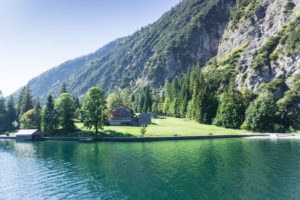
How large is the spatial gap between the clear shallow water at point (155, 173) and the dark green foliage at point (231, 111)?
48698 millimetres

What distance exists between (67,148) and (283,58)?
138 m

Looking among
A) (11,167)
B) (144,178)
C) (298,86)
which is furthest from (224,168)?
(298,86)

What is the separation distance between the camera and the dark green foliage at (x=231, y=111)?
154125mm

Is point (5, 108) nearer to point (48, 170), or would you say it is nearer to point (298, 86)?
point (48, 170)

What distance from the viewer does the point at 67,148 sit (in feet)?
370

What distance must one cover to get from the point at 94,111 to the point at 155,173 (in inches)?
3036

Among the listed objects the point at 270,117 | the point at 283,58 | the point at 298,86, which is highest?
the point at 283,58

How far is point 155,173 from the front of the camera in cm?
6806

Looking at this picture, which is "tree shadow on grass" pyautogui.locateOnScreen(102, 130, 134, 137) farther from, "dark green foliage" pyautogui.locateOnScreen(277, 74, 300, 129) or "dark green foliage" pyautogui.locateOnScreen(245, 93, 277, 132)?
"dark green foliage" pyautogui.locateOnScreen(277, 74, 300, 129)

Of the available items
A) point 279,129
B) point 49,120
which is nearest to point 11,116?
point 49,120

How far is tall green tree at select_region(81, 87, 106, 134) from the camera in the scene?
140 metres

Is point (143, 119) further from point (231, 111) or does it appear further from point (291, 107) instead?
point (291, 107)

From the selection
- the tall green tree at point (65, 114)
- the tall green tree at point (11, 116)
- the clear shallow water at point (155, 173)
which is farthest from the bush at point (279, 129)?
the tall green tree at point (11, 116)

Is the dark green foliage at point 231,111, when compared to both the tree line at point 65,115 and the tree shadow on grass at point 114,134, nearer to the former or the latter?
the tree shadow on grass at point 114,134
